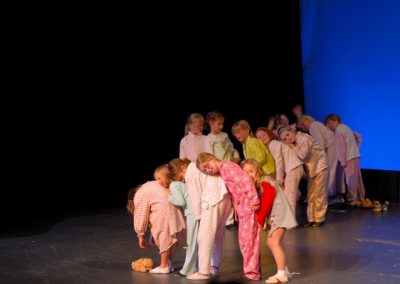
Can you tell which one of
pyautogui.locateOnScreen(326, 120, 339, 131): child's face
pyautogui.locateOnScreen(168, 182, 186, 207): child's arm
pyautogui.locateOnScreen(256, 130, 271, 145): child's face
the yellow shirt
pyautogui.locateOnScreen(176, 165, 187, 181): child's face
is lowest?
pyautogui.locateOnScreen(168, 182, 186, 207): child's arm

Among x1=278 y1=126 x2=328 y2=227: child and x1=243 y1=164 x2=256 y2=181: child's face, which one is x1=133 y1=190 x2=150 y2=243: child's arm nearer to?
x1=243 y1=164 x2=256 y2=181: child's face

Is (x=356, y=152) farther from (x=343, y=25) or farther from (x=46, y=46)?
(x=46, y=46)

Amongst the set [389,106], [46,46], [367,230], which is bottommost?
[367,230]

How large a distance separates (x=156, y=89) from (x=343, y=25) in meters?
2.71

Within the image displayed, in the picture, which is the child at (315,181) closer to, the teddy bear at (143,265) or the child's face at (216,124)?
the child's face at (216,124)

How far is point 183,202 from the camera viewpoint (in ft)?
19.3

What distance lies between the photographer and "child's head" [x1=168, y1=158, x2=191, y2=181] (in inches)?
234

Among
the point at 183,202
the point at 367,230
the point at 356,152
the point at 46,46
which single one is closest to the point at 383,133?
the point at 356,152

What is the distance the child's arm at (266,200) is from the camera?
5672mm

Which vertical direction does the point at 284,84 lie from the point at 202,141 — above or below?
above

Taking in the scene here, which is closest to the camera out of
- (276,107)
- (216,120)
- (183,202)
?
(183,202)

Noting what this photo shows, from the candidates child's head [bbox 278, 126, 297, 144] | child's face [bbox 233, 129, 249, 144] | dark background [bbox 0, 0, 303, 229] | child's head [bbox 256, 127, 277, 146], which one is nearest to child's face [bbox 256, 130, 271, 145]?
child's head [bbox 256, 127, 277, 146]

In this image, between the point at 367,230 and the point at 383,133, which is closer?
the point at 367,230

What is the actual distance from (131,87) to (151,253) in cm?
440
